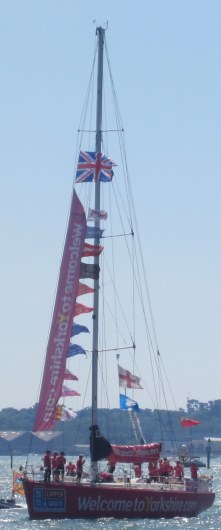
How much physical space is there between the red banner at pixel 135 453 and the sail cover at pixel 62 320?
240cm

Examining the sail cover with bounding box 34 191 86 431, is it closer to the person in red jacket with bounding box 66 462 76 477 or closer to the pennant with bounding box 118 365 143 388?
the person in red jacket with bounding box 66 462 76 477

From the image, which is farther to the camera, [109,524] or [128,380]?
[128,380]

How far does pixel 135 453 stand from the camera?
168 ft

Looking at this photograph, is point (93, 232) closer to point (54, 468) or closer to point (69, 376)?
point (69, 376)

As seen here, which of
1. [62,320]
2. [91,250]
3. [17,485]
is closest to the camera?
[62,320]

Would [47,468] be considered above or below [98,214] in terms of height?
below

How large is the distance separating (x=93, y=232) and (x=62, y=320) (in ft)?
10.6

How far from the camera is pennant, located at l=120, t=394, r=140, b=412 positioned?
2066 inches

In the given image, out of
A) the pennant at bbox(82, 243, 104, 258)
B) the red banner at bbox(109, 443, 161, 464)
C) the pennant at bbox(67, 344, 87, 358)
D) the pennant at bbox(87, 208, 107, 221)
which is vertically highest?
the pennant at bbox(87, 208, 107, 221)

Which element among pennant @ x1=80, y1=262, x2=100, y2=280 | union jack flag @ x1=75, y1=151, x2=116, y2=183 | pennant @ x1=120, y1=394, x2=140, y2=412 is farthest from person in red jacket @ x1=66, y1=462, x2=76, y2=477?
union jack flag @ x1=75, y1=151, x2=116, y2=183

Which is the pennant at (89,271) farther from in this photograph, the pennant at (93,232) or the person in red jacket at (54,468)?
the person in red jacket at (54,468)

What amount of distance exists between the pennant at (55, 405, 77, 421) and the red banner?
5.75 ft

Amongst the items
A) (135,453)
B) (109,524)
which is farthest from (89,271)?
(109,524)

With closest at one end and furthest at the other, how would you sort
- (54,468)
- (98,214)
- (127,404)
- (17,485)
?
1. (54,468)
2. (98,214)
3. (127,404)
4. (17,485)
